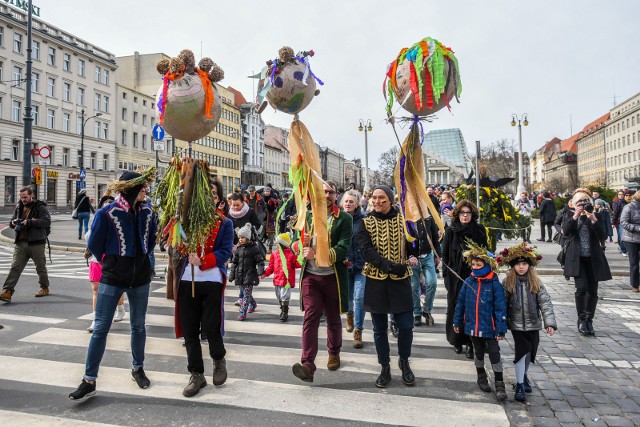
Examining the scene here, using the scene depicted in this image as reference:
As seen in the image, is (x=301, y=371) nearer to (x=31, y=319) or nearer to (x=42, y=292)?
(x=31, y=319)

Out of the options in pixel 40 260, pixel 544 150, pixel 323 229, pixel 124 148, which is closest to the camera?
pixel 323 229

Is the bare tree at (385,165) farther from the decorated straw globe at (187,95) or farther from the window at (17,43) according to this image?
the decorated straw globe at (187,95)

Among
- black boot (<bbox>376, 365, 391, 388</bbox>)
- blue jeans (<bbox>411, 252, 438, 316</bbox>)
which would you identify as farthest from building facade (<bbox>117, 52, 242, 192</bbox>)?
black boot (<bbox>376, 365, 391, 388</bbox>)

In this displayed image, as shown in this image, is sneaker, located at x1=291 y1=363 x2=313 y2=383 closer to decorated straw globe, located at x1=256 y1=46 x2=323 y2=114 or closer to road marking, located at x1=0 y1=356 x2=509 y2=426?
road marking, located at x1=0 y1=356 x2=509 y2=426

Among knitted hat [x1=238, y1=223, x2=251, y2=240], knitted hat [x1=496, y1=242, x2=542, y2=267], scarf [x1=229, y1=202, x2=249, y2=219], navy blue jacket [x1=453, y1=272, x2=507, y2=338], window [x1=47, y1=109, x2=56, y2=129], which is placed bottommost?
navy blue jacket [x1=453, y1=272, x2=507, y2=338]

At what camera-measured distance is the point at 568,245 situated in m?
6.38

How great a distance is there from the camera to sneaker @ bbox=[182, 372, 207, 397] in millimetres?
4105

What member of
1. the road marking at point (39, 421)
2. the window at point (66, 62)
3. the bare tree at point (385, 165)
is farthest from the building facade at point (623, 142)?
the road marking at point (39, 421)

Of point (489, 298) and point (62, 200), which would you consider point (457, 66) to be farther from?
point (62, 200)

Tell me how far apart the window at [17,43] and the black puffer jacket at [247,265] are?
47.4 meters

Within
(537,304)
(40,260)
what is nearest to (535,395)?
(537,304)

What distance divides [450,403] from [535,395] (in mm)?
815

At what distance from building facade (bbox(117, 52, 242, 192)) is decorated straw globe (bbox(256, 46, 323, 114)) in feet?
168

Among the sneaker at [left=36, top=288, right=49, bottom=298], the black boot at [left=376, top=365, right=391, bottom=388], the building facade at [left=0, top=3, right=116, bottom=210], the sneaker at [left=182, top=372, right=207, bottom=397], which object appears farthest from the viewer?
the building facade at [left=0, top=3, right=116, bottom=210]
